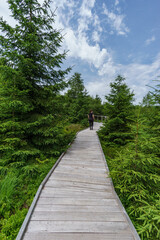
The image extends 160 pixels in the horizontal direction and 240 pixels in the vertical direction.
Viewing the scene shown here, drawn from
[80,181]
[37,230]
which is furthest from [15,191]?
[80,181]

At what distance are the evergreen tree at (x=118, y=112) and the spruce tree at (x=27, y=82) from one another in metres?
4.04

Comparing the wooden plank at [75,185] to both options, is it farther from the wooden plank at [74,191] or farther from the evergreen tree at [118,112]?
the evergreen tree at [118,112]

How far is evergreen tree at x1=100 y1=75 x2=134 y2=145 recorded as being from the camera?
23.2 ft

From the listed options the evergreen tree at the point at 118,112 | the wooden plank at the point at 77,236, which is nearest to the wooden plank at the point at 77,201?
the wooden plank at the point at 77,236

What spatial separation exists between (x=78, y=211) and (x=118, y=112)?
21.1 ft

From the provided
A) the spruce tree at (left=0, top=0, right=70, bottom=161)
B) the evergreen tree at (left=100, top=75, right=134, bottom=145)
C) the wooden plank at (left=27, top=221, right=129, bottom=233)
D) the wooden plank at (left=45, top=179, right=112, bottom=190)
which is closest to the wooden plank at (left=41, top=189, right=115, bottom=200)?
the wooden plank at (left=45, top=179, right=112, bottom=190)

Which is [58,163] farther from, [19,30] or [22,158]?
[19,30]

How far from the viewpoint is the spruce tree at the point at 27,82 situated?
12.6 ft

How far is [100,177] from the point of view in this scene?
3.41 metres

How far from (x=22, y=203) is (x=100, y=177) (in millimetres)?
2356

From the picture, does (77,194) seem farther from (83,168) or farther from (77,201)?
(83,168)

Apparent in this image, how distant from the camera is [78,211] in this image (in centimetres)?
219

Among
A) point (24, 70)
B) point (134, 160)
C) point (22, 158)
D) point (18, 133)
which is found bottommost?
point (22, 158)

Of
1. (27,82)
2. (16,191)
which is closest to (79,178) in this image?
(16,191)
